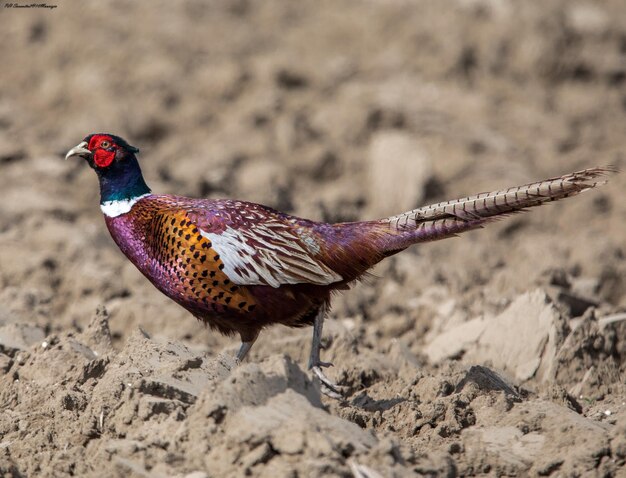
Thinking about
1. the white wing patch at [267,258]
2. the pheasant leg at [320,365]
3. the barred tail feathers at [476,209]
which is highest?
the barred tail feathers at [476,209]

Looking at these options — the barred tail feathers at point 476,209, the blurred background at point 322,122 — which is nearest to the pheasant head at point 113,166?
the barred tail feathers at point 476,209

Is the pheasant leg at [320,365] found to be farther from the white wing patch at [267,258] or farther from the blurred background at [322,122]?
the blurred background at [322,122]

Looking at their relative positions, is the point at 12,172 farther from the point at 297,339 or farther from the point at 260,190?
the point at 297,339

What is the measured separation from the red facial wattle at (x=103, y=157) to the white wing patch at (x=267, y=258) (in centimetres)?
87

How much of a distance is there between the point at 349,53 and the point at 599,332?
27.4 feet

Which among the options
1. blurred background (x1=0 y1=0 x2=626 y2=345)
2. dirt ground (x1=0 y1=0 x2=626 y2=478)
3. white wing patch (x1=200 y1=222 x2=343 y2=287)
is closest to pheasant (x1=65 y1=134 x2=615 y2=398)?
white wing patch (x1=200 y1=222 x2=343 y2=287)

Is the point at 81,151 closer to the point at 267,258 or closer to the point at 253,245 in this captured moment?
the point at 253,245

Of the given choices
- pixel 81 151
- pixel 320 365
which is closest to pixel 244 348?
pixel 320 365

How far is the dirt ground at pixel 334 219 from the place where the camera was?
4.66 meters

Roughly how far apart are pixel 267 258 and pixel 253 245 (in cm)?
11

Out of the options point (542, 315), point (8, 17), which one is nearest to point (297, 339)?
point (542, 315)

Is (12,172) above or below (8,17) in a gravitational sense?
below

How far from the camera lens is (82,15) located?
14.6 metres

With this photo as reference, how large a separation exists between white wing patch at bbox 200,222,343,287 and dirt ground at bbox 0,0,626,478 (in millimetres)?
523
